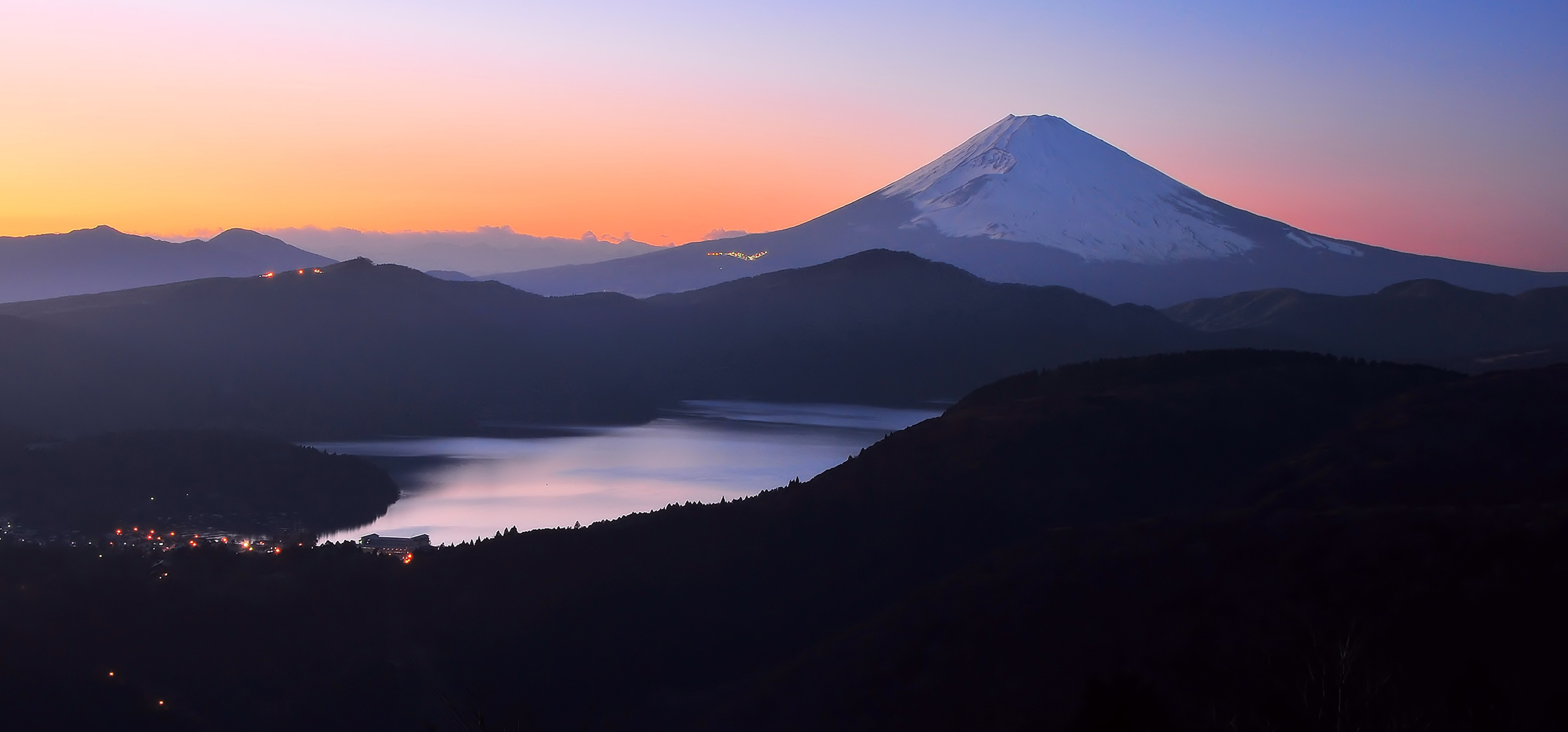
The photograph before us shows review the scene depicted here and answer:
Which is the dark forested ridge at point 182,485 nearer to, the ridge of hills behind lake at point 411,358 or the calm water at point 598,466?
the calm water at point 598,466

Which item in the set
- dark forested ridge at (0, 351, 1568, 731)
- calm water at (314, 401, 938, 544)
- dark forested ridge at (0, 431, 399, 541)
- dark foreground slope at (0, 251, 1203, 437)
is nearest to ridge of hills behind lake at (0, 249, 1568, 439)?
dark foreground slope at (0, 251, 1203, 437)

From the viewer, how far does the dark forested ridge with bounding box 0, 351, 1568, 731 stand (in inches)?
884

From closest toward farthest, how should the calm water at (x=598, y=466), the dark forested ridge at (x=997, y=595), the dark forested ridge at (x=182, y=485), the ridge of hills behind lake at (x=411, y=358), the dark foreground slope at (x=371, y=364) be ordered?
the dark forested ridge at (x=997, y=595) < the calm water at (x=598, y=466) < the dark forested ridge at (x=182, y=485) < the dark foreground slope at (x=371, y=364) < the ridge of hills behind lake at (x=411, y=358)

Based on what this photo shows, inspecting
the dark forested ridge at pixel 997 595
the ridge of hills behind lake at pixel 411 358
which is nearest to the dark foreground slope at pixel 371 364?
the ridge of hills behind lake at pixel 411 358

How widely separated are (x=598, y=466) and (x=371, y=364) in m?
68.0

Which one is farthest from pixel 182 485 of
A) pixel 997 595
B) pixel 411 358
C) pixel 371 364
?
pixel 411 358

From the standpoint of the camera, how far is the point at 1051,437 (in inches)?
1828

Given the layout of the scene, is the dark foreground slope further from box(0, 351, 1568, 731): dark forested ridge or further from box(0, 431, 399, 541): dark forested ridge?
box(0, 351, 1568, 731): dark forested ridge

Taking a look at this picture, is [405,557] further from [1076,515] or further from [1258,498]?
[1258,498]

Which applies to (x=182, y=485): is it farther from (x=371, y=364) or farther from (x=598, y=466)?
(x=371, y=364)

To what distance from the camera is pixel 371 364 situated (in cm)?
15475

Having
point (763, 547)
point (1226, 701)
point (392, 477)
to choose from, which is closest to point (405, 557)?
point (763, 547)

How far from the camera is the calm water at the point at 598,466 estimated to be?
71875 millimetres

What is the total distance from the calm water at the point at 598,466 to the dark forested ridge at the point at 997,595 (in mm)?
21211
